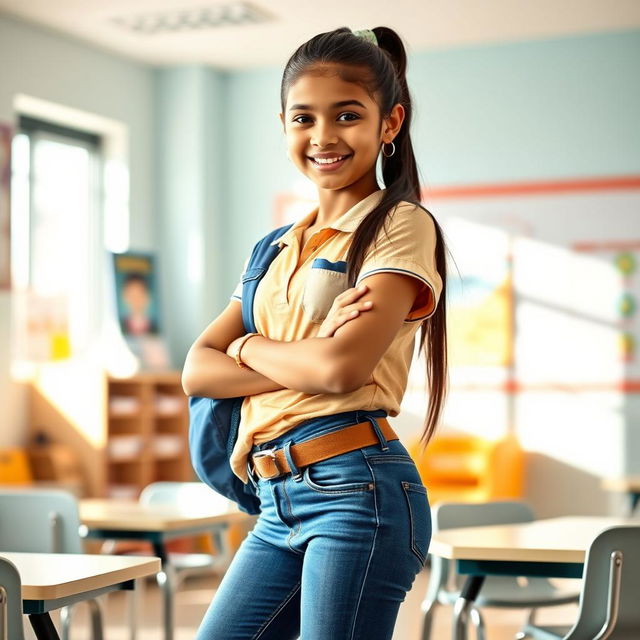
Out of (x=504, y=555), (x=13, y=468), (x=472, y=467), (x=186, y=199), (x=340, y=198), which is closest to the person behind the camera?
(x=340, y=198)

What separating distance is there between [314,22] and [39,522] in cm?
432

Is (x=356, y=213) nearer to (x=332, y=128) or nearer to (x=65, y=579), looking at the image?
(x=332, y=128)

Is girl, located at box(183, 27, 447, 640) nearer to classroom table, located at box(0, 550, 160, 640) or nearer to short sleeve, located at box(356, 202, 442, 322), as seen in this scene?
short sleeve, located at box(356, 202, 442, 322)

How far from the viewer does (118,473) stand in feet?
23.4

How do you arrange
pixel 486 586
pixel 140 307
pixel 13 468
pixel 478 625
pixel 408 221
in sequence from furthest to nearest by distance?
pixel 140 307
pixel 13 468
pixel 486 586
pixel 478 625
pixel 408 221

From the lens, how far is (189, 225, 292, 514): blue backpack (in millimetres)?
1895

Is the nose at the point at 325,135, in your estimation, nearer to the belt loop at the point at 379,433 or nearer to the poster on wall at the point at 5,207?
the belt loop at the point at 379,433

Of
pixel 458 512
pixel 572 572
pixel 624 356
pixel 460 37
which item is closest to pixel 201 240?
pixel 460 37

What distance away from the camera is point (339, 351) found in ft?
5.48

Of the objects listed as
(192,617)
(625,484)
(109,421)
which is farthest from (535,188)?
(192,617)

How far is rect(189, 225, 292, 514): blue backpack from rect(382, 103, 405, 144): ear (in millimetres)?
264

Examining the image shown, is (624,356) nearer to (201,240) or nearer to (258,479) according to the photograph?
(201,240)

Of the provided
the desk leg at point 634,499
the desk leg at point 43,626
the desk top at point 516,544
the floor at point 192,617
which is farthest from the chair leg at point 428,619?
the desk leg at point 634,499

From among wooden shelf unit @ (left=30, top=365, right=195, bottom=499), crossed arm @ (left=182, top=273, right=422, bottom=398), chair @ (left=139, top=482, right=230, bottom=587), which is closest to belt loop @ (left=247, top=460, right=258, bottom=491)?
crossed arm @ (left=182, top=273, right=422, bottom=398)
